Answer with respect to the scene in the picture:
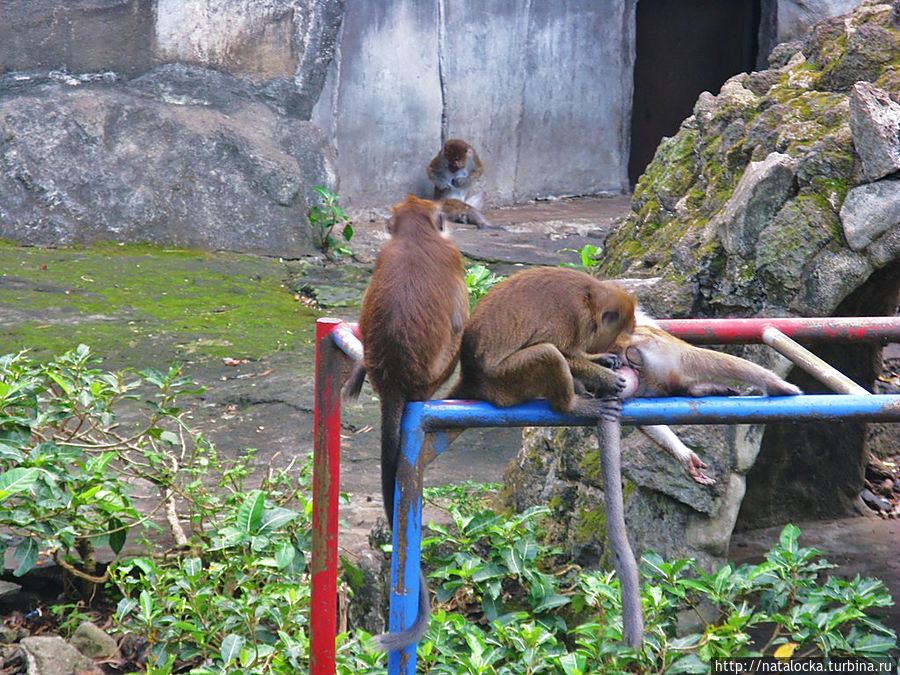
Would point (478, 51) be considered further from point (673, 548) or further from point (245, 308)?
point (673, 548)

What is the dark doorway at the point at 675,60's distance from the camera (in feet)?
44.6

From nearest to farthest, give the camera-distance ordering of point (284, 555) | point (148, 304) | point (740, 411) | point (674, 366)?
1. point (740, 411)
2. point (674, 366)
3. point (284, 555)
4. point (148, 304)

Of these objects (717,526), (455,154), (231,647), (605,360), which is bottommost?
(231,647)

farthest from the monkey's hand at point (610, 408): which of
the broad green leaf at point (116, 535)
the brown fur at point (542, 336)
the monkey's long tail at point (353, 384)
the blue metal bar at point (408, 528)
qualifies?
the broad green leaf at point (116, 535)

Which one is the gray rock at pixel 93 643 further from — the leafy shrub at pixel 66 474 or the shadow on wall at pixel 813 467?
the shadow on wall at pixel 813 467

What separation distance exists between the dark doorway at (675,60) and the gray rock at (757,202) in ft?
33.3

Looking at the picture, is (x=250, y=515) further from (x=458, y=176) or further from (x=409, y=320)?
(x=458, y=176)

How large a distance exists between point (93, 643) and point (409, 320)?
163 cm

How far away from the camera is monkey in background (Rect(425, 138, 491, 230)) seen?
11359 millimetres

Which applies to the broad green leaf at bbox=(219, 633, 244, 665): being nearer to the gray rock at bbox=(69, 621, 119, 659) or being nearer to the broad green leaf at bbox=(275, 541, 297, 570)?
the broad green leaf at bbox=(275, 541, 297, 570)

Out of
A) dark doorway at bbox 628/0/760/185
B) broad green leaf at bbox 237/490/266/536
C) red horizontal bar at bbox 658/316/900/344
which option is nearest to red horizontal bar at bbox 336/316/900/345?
red horizontal bar at bbox 658/316/900/344

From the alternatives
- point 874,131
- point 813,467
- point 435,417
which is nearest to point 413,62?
point 813,467

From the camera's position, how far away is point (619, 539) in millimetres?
2408

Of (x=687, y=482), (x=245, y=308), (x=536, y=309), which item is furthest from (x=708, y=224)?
(x=245, y=308)
